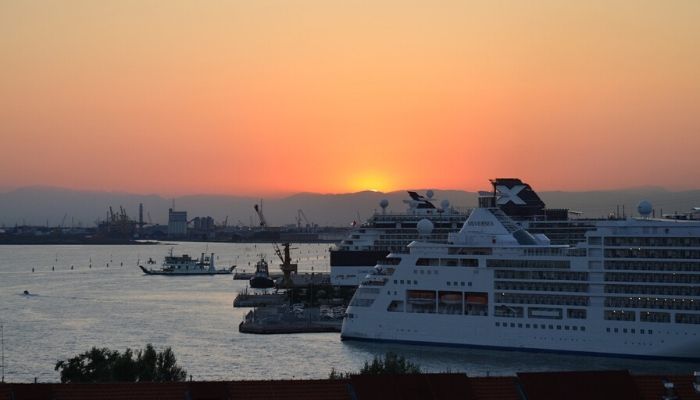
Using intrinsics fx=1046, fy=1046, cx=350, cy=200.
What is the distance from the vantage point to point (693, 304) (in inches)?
1451

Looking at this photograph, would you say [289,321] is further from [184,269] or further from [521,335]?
[184,269]

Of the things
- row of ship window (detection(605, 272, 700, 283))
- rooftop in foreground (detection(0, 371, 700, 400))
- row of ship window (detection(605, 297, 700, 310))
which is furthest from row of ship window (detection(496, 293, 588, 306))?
rooftop in foreground (detection(0, 371, 700, 400))

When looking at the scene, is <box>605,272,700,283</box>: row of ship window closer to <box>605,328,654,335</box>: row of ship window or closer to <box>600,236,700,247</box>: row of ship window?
<box>600,236,700,247</box>: row of ship window

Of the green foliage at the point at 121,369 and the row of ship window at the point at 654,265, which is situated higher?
the row of ship window at the point at 654,265

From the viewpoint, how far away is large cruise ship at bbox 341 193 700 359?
122 ft

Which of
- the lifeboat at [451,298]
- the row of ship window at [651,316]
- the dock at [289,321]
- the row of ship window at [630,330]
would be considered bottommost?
the dock at [289,321]

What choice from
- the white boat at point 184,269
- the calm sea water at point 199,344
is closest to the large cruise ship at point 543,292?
the calm sea water at point 199,344

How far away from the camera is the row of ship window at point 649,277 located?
37281 mm

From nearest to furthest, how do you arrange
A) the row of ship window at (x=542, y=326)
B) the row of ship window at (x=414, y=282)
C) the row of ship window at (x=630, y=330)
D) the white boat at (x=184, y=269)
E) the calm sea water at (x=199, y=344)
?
the calm sea water at (x=199, y=344) < the row of ship window at (x=630, y=330) < the row of ship window at (x=542, y=326) < the row of ship window at (x=414, y=282) < the white boat at (x=184, y=269)

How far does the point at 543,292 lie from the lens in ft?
129

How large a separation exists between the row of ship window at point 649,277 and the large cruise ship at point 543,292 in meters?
0.04

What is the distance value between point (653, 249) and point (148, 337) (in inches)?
857

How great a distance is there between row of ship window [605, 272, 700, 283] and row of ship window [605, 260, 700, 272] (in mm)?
222

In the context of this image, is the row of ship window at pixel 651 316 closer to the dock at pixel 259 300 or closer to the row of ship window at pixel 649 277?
the row of ship window at pixel 649 277
